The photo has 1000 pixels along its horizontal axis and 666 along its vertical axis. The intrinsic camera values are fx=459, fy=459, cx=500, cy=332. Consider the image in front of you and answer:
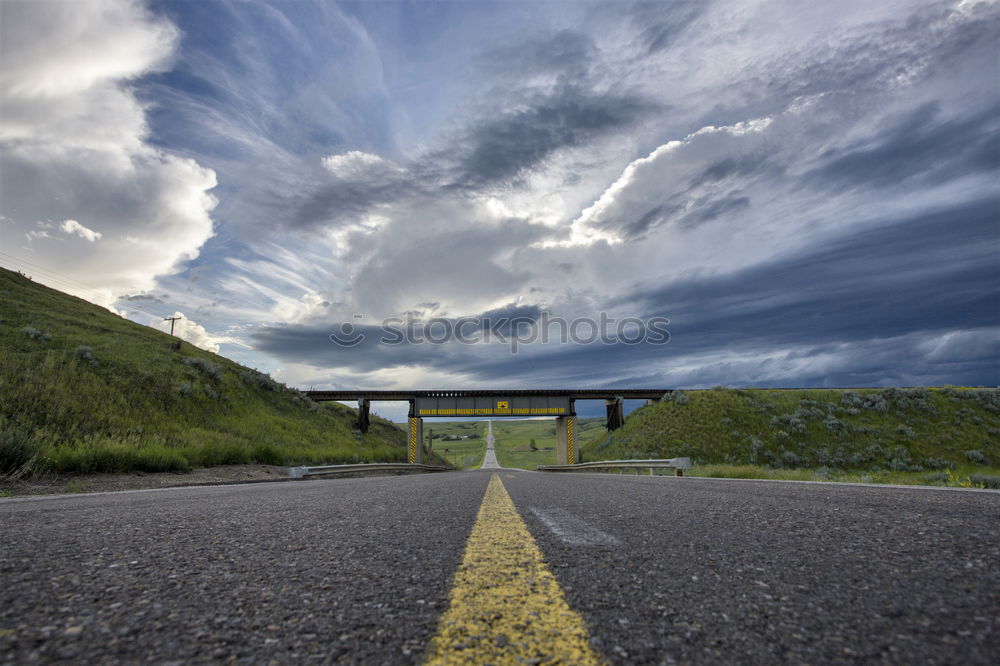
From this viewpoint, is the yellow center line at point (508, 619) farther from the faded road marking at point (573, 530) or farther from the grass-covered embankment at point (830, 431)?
the grass-covered embankment at point (830, 431)

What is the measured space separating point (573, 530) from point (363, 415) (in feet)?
135

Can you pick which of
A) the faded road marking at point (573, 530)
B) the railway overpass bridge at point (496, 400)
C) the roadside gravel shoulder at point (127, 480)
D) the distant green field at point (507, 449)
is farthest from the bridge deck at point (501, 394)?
the faded road marking at point (573, 530)

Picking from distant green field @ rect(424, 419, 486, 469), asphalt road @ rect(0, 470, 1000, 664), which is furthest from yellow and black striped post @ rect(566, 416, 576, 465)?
asphalt road @ rect(0, 470, 1000, 664)

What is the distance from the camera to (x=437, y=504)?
17.3 feet

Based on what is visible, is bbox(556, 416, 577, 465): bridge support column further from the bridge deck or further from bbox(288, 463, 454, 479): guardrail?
bbox(288, 463, 454, 479): guardrail

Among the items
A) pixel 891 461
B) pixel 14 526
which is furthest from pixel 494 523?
pixel 891 461

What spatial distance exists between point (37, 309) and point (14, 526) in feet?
115

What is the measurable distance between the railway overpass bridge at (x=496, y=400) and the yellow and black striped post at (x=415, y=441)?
93cm

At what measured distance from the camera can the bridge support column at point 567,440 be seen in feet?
133

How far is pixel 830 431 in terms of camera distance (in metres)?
32.9

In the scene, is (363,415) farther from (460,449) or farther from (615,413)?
(460,449)

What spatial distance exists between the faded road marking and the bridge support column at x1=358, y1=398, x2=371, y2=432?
40109mm

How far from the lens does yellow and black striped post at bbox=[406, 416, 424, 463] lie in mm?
39725

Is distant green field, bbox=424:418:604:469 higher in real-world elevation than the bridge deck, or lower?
lower
